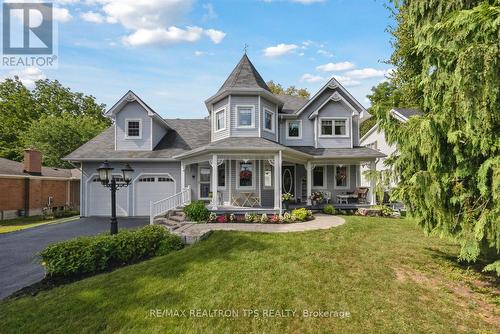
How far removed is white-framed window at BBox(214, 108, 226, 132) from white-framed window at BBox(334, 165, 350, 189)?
7.64 m

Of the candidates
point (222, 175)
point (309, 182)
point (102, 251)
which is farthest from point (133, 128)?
point (309, 182)

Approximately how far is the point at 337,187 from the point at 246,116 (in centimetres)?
735

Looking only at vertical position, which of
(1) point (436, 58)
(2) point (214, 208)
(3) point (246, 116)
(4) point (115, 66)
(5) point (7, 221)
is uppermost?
(4) point (115, 66)

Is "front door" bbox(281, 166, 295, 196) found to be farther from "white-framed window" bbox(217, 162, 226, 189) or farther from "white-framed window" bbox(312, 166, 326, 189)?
"white-framed window" bbox(217, 162, 226, 189)

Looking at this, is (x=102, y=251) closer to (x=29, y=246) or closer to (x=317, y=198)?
(x=29, y=246)

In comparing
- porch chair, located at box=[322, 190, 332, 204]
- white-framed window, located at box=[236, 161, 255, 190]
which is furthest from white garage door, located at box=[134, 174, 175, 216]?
porch chair, located at box=[322, 190, 332, 204]

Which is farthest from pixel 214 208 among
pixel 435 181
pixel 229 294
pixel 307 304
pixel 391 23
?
pixel 391 23

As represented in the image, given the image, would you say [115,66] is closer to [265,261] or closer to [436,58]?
[265,261]

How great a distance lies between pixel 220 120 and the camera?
14.7m

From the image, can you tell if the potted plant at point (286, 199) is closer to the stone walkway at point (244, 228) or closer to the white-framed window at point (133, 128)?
the stone walkway at point (244, 228)

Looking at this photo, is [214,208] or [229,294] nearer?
[229,294]

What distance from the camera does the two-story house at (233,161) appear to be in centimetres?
1421

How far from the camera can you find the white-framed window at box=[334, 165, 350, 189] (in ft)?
→ 52.7

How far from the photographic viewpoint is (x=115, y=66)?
37.2 feet
